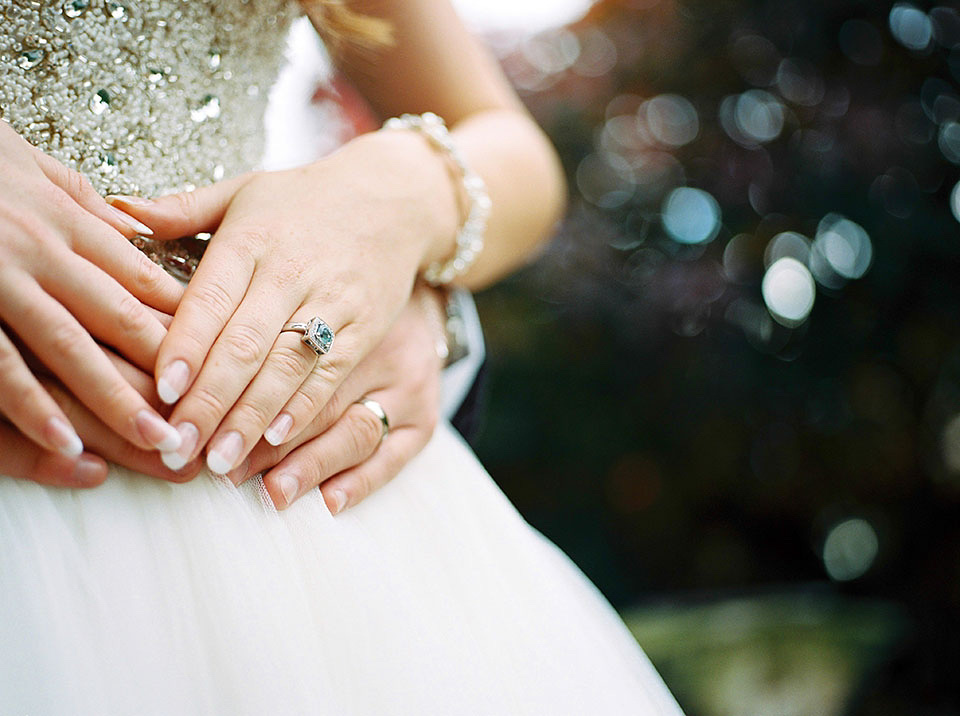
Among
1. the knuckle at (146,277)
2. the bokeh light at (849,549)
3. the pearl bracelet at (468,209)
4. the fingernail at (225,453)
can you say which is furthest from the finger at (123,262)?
the bokeh light at (849,549)

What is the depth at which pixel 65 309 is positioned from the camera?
0.48 m

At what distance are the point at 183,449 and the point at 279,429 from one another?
8cm

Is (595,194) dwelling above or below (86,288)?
below

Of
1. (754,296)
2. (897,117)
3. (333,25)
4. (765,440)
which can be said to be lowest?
(765,440)

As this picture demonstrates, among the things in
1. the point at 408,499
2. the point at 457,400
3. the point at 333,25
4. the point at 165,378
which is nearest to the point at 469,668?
the point at 408,499

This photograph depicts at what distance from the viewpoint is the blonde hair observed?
0.74 meters

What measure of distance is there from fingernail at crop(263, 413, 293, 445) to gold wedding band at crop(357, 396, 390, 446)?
100mm

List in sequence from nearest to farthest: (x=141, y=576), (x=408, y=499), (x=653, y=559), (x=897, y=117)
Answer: (x=141, y=576), (x=408, y=499), (x=897, y=117), (x=653, y=559)

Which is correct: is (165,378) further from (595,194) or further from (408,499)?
(595,194)

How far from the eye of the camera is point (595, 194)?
2.02 metres

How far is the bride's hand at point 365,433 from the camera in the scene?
0.56 metres

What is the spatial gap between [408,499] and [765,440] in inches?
56.6

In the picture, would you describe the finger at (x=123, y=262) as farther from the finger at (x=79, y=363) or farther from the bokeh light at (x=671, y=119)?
the bokeh light at (x=671, y=119)

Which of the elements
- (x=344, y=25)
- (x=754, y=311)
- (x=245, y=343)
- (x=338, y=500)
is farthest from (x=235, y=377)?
(x=754, y=311)
